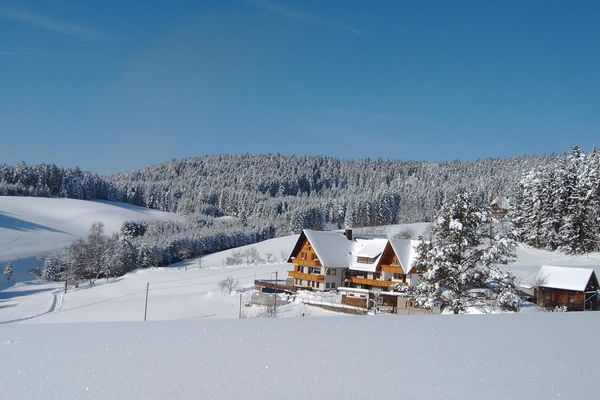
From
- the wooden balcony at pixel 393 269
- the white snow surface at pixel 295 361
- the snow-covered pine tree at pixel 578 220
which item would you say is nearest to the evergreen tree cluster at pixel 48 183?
the wooden balcony at pixel 393 269

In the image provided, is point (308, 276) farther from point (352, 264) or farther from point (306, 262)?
point (352, 264)

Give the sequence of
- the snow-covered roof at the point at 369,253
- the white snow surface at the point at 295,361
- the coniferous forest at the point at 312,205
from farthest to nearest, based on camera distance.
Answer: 1. the coniferous forest at the point at 312,205
2. the snow-covered roof at the point at 369,253
3. the white snow surface at the point at 295,361

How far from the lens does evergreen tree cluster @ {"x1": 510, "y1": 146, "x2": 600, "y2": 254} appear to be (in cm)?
5422

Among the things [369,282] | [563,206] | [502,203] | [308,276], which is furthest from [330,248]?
[502,203]

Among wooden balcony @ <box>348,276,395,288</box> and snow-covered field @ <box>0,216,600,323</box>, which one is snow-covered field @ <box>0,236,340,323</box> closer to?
snow-covered field @ <box>0,216,600,323</box>

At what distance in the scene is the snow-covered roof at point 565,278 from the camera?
35.9m

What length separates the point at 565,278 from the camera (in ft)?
120

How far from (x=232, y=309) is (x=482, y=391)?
3548 cm

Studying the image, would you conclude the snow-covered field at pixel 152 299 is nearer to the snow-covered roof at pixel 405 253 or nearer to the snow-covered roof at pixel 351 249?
the snow-covered roof at pixel 351 249

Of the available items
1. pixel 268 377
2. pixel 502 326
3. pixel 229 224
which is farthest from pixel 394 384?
pixel 229 224

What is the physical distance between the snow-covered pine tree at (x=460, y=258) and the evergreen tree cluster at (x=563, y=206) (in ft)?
142

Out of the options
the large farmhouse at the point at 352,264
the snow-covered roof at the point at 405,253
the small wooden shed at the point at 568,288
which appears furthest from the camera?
the large farmhouse at the point at 352,264

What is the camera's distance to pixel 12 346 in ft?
24.4

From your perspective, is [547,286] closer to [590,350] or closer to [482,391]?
[590,350]
